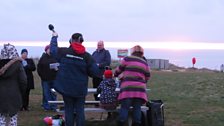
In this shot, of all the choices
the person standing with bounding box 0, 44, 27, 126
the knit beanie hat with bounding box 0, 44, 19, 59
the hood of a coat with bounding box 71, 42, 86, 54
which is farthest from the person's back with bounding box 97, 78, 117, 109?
the knit beanie hat with bounding box 0, 44, 19, 59

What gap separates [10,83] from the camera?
7.96 m

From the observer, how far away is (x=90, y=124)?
1077cm

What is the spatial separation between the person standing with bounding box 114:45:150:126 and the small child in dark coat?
0.42 metres

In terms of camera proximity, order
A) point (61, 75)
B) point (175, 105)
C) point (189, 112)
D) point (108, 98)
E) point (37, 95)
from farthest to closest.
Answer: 1. point (37, 95)
2. point (175, 105)
3. point (189, 112)
4. point (108, 98)
5. point (61, 75)

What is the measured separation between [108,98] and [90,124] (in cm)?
122

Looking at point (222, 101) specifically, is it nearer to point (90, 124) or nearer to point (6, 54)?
point (90, 124)

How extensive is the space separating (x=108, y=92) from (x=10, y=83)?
2.32 meters

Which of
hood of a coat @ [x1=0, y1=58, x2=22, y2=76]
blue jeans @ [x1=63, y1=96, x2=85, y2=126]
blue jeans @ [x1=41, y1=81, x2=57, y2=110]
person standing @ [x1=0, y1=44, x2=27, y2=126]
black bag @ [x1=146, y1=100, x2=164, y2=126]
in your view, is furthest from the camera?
blue jeans @ [x1=41, y1=81, x2=57, y2=110]

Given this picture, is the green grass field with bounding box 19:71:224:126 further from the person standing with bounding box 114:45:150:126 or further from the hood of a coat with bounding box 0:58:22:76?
the hood of a coat with bounding box 0:58:22:76

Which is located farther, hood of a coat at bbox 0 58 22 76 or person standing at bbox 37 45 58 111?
person standing at bbox 37 45 58 111

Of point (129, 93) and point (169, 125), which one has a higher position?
point (129, 93)

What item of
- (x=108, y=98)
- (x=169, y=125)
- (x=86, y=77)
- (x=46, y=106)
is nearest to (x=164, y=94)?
(x=46, y=106)

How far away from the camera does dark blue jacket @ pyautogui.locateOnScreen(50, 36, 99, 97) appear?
28.0 ft

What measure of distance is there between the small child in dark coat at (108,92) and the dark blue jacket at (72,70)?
1.06 metres
